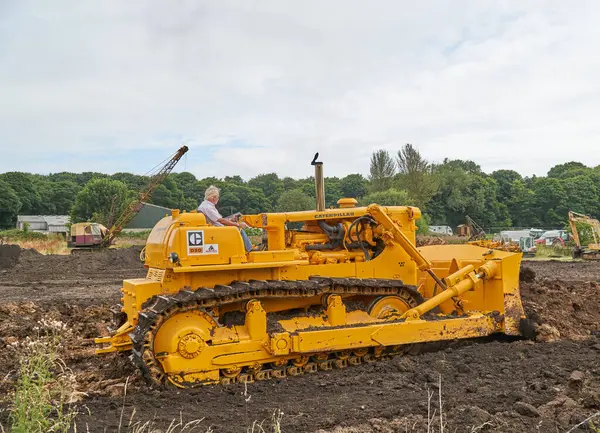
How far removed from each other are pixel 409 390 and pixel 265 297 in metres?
2.05

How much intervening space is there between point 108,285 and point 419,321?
15290 millimetres

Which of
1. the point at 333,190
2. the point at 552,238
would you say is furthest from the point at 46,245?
the point at 333,190

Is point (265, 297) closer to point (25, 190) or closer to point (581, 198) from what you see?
point (581, 198)

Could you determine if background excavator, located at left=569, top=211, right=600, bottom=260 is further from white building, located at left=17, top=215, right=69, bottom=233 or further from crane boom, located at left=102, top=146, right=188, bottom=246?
white building, located at left=17, top=215, right=69, bottom=233

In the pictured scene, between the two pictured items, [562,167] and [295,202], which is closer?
[295,202]

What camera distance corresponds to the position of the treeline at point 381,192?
61.7 m

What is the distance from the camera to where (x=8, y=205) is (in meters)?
82.8

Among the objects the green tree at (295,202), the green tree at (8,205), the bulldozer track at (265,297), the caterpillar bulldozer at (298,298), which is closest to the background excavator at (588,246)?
the green tree at (295,202)

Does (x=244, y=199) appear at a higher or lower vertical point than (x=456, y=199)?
higher

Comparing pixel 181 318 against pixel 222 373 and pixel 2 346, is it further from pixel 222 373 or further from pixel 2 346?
pixel 2 346

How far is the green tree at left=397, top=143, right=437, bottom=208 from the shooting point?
201 ft

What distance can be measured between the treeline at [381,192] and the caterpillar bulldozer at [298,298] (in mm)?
42144

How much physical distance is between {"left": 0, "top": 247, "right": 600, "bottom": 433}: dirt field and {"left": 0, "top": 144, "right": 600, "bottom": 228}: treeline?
137 ft

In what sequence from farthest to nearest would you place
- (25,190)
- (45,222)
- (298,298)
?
(25,190), (45,222), (298,298)
